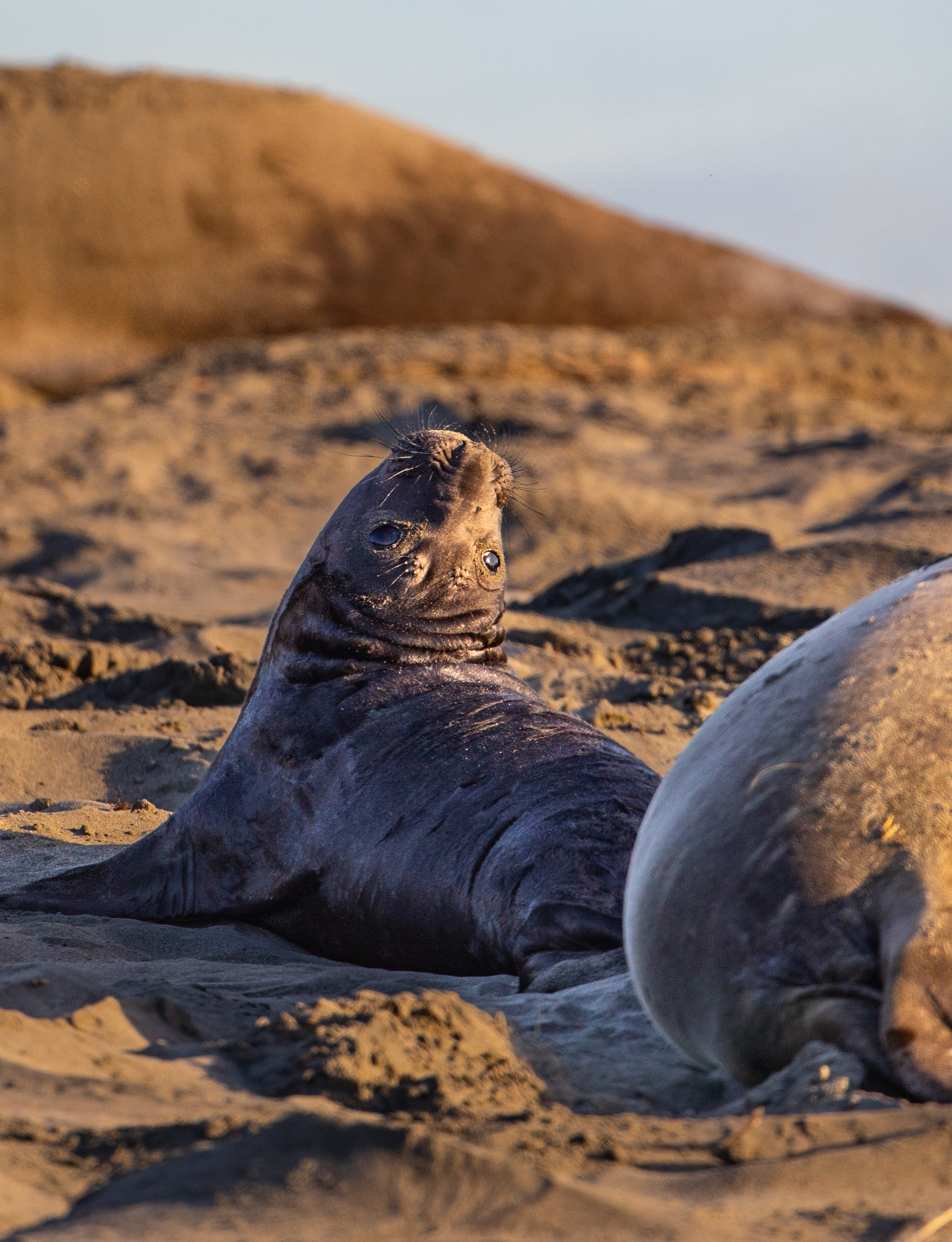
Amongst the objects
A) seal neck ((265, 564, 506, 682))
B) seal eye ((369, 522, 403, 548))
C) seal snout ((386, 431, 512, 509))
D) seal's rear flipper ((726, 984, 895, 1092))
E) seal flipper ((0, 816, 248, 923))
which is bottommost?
seal flipper ((0, 816, 248, 923))

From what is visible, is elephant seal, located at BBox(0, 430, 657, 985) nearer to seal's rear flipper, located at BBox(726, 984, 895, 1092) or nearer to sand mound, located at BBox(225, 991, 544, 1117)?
sand mound, located at BBox(225, 991, 544, 1117)

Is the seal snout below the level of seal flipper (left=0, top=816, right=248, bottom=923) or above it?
above

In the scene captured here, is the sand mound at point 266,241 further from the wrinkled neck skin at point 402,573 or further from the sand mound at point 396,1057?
the sand mound at point 396,1057

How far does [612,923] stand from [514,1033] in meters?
0.65

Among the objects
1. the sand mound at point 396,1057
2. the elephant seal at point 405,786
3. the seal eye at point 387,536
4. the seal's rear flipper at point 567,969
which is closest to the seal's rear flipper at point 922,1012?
the sand mound at point 396,1057

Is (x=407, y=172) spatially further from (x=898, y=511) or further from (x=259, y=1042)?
(x=259, y=1042)

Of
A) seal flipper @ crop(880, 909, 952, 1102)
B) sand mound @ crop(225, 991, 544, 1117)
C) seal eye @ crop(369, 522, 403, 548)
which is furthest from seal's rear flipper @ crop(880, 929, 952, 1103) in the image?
seal eye @ crop(369, 522, 403, 548)

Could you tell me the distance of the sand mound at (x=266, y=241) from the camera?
15828 mm

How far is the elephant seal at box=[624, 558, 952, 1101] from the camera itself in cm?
214

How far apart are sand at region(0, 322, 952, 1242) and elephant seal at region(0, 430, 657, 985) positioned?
6.4 inches

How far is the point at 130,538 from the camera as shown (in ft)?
31.9

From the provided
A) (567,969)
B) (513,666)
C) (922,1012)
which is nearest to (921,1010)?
(922,1012)

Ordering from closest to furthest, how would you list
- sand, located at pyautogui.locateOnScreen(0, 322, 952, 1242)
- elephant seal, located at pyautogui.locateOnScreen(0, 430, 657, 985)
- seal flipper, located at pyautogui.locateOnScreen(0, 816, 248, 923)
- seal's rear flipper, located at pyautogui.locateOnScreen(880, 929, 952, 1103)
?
sand, located at pyautogui.locateOnScreen(0, 322, 952, 1242) < seal's rear flipper, located at pyautogui.locateOnScreen(880, 929, 952, 1103) < elephant seal, located at pyautogui.locateOnScreen(0, 430, 657, 985) < seal flipper, located at pyautogui.locateOnScreen(0, 816, 248, 923)

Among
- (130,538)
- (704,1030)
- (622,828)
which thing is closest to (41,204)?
(130,538)
